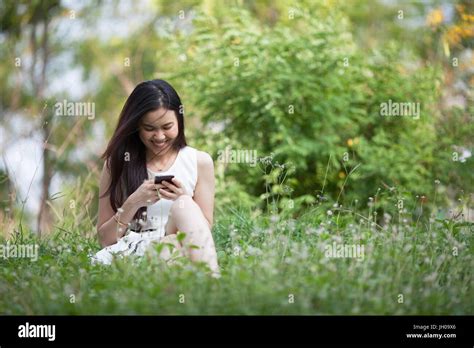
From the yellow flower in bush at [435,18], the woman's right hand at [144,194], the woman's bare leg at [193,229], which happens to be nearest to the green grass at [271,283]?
the woman's bare leg at [193,229]

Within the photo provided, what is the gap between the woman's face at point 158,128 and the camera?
343 cm

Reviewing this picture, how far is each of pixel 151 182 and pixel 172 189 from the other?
107mm

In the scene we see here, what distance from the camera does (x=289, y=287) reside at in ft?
8.59

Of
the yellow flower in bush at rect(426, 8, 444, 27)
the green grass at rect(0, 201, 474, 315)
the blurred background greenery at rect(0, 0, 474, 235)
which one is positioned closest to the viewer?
the green grass at rect(0, 201, 474, 315)

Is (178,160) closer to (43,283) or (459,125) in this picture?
(43,283)

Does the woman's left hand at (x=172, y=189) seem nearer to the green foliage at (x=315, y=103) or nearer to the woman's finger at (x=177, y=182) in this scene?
the woman's finger at (x=177, y=182)

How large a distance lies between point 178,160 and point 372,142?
11.5ft

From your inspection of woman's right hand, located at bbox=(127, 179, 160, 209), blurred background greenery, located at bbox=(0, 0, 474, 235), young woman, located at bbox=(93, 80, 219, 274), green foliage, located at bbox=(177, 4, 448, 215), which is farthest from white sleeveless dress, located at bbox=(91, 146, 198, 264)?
green foliage, located at bbox=(177, 4, 448, 215)

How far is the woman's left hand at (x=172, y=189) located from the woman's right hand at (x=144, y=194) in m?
0.03

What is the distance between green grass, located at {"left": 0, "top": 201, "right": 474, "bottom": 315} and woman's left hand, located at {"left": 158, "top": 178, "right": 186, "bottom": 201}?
1.22 feet

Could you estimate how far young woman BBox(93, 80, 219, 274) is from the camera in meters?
3.31

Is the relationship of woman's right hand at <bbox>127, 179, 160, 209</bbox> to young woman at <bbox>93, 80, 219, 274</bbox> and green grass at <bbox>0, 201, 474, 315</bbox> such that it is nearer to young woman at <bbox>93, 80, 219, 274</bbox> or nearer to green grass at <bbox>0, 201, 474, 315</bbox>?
young woman at <bbox>93, 80, 219, 274</bbox>

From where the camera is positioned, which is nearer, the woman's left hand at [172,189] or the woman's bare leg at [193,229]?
the woman's bare leg at [193,229]
